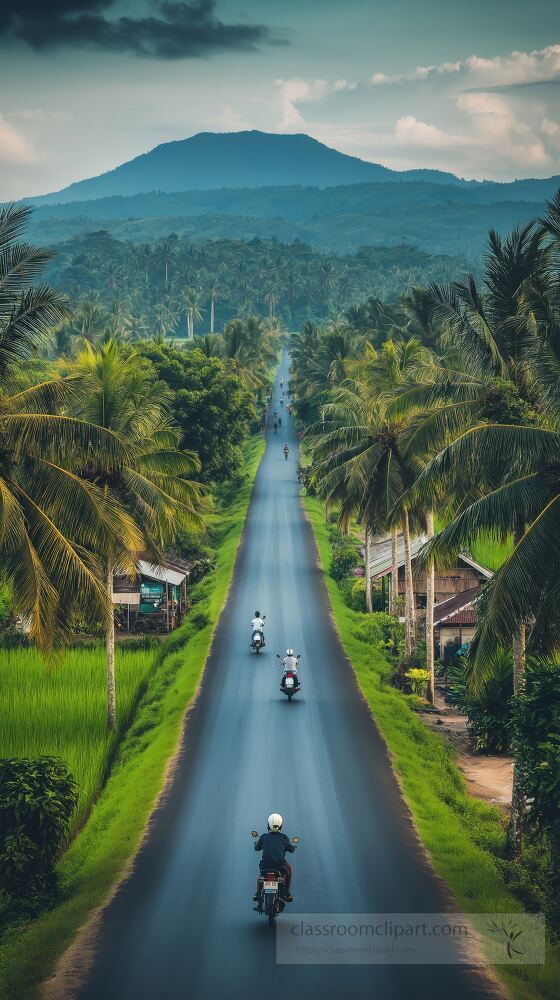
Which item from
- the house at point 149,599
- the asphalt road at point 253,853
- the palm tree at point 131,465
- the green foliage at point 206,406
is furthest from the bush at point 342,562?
the palm tree at point 131,465

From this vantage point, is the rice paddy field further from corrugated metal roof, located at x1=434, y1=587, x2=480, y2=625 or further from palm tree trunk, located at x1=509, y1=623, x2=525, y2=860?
corrugated metal roof, located at x1=434, y1=587, x2=480, y2=625

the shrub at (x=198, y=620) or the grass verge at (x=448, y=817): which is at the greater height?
the shrub at (x=198, y=620)

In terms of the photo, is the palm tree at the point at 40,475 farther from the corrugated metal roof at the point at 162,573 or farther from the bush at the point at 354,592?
the bush at the point at 354,592

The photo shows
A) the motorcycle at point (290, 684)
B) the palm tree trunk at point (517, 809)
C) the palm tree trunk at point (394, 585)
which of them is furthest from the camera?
the palm tree trunk at point (394, 585)

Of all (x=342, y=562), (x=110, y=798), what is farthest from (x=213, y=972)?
(x=342, y=562)

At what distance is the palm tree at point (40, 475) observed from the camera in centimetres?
2016

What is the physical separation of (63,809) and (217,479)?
4005 centimetres

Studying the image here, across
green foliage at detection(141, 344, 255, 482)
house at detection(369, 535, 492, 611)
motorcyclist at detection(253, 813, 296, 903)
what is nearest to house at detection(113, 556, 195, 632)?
house at detection(369, 535, 492, 611)

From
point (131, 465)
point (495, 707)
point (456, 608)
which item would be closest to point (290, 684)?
point (495, 707)

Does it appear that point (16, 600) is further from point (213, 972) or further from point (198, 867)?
point (213, 972)

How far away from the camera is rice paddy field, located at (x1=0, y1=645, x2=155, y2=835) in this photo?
26.8 meters

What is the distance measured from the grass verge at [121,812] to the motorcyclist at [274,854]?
3.28 metres

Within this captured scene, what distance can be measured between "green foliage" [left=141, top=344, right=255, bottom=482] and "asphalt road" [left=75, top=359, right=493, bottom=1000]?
19129 mm

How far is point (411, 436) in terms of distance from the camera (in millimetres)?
23844
